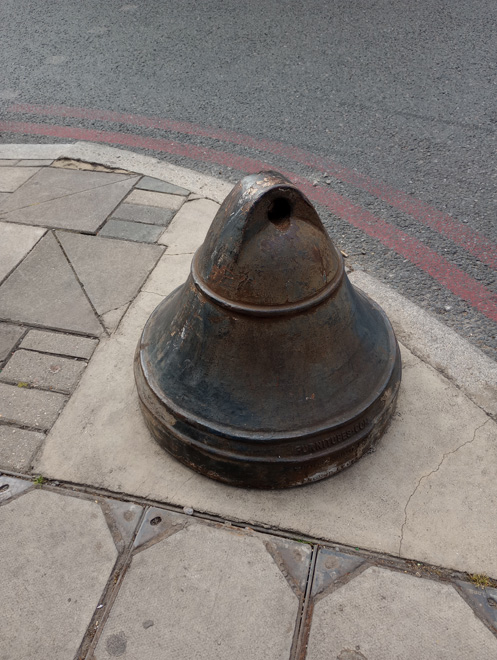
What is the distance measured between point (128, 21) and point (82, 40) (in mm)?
736

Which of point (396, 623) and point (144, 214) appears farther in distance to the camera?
point (144, 214)

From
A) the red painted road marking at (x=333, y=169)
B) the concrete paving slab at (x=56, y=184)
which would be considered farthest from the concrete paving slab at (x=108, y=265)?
the red painted road marking at (x=333, y=169)

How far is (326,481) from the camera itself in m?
2.16

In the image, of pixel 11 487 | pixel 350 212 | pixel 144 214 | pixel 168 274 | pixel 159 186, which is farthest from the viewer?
pixel 159 186

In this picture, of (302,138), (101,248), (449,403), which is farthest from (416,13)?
(449,403)

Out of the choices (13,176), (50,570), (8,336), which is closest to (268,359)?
(50,570)

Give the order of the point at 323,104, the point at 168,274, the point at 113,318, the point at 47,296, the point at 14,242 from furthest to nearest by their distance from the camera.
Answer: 1. the point at 323,104
2. the point at 14,242
3. the point at 168,274
4. the point at 47,296
5. the point at 113,318

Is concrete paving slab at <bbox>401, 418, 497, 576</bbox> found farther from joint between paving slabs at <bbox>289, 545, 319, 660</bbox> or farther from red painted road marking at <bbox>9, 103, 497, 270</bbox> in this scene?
red painted road marking at <bbox>9, 103, 497, 270</bbox>

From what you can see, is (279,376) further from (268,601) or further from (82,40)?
(82,40)

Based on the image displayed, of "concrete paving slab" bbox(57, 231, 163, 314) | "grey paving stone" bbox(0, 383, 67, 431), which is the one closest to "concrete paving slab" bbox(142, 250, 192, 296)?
"concrete paving slab" bbox(57, 231, 163, 314)

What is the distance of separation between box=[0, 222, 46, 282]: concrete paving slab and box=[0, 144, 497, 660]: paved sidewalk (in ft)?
1.24

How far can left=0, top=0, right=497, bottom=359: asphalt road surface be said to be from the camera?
3.53 meters

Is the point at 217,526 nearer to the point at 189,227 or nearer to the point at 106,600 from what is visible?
the point at 106,600

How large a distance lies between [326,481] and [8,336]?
1.76 meters
